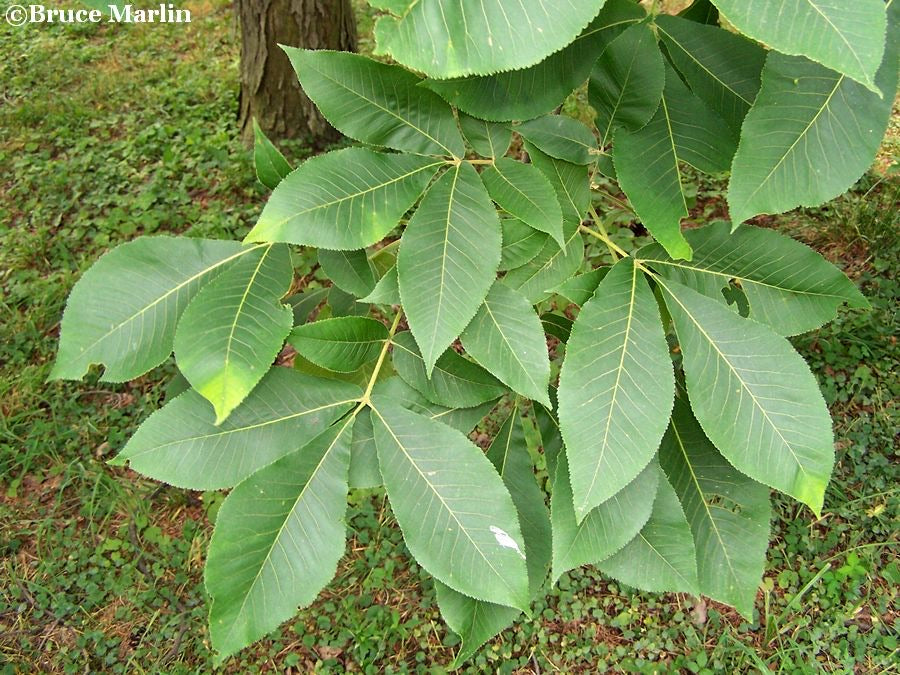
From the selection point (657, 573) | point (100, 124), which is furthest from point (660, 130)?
point (100, 124)

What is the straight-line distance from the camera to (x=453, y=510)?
0.92 metres

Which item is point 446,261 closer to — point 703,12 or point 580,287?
point 580,287

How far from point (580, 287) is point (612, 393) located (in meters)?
0.16

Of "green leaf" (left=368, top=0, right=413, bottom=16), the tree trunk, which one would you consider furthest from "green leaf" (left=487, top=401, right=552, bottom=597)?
the tree trunk

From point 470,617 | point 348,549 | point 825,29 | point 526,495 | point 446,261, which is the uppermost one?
point 825,29

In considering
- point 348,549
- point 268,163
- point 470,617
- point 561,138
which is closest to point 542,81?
point 561,138

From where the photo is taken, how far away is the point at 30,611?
2.54 metres

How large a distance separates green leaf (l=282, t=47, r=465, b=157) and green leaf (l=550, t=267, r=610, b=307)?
0.89 feet

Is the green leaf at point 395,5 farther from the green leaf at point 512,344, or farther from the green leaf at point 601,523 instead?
the green leaf at point 601,523

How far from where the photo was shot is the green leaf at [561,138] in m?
1.03

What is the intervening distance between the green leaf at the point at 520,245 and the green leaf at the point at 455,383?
0.15 metres

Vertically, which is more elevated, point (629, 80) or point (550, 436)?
point (629, 80)

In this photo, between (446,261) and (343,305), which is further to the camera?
(343,305)

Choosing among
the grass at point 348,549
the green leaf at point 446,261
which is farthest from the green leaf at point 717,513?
the grass at point 348,549
